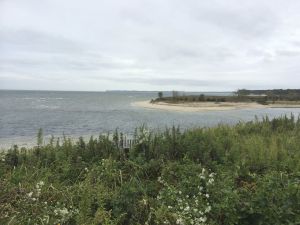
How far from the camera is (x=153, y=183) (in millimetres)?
5848

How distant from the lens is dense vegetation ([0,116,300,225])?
475 centimetres

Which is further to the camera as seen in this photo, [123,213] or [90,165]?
[90,165]

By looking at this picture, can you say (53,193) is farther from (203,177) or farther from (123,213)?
(203,177)

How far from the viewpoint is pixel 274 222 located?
4.52 meters

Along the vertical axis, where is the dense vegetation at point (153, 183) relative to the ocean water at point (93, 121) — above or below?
above

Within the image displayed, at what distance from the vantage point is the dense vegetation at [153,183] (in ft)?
15.6

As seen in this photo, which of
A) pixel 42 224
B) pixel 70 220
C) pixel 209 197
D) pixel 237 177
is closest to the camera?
pixel 42 224

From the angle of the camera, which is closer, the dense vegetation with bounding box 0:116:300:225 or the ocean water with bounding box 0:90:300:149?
the dense vegetation with bounding box 0:116:300:225

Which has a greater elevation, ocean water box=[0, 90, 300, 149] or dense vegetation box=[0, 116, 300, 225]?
dense vegetation box=[0, 116, 300, 225]

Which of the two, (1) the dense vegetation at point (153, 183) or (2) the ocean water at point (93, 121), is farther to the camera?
Result: (2) the ocean water at point (93, 121)

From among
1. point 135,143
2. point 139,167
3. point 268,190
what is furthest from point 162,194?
point 135,143

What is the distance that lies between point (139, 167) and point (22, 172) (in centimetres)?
212

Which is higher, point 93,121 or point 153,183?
point 153,183

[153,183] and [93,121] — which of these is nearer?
[153,183]
